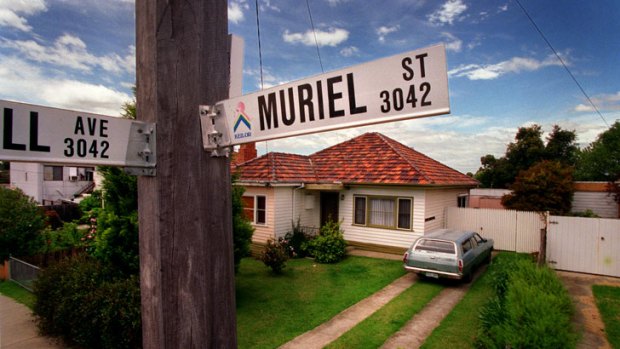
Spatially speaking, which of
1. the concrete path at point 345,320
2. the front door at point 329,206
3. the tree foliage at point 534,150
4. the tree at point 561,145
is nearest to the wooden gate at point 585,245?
the concrete path at point 345,320

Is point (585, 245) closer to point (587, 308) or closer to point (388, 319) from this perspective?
point (587, 308)

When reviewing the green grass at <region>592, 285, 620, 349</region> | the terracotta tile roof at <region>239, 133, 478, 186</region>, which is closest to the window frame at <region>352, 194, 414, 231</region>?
the terracotta tile roof at <region>239, 133, 478, 186</region>

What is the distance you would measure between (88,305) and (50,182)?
32.9 meters

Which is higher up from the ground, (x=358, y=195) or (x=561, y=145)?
(x=561, y=145)

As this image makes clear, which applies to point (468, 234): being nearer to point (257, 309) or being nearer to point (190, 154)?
point (257, 309)

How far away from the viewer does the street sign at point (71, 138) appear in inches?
52.8

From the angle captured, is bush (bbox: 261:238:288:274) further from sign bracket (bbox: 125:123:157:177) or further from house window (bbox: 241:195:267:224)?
sign bracket (bbox: 125:123:157:177)

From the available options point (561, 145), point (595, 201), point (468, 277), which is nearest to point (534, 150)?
point (561, 145)

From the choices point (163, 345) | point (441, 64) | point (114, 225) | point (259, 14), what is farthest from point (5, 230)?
point (441, 64)

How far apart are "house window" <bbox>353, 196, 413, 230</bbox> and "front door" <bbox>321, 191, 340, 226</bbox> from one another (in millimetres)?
1235

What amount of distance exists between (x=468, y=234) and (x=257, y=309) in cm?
789

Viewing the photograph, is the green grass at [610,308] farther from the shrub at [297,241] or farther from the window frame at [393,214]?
the shrub at [297,241]

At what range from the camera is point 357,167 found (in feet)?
57.5

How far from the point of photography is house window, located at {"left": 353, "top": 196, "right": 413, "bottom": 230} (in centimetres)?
1528
